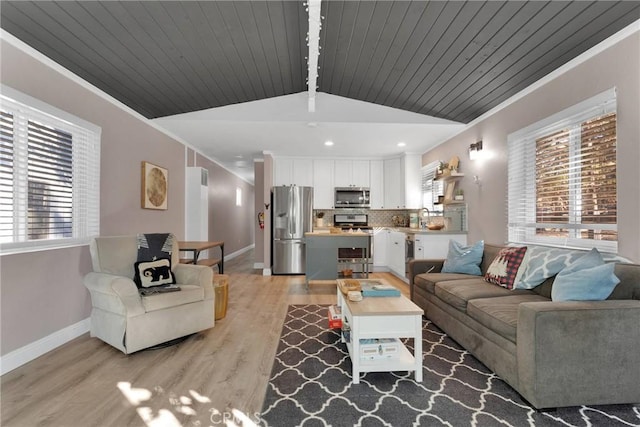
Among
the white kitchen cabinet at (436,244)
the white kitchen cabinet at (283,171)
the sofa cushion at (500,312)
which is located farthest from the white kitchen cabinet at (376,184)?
the sofa cushion at (500,312)

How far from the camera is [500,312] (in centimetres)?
200

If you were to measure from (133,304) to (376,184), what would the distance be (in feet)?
16.0

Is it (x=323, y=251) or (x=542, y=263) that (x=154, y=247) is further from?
(x=542, y=263)

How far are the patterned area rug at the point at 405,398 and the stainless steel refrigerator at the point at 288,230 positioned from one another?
3216 millimetres

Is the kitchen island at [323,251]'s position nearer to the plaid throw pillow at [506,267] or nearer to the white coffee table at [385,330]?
the plaid throw pillow at [506,267]

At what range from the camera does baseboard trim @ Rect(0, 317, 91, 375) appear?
2112 mm

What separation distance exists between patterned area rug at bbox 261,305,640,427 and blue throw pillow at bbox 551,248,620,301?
63cm

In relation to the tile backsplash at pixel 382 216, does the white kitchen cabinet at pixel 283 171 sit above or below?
above

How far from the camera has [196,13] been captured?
7.06 ft

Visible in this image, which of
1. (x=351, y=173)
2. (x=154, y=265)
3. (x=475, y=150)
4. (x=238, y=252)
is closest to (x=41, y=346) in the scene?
(x=154, y=265)

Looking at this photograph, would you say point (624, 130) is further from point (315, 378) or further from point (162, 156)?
point (162, 156)

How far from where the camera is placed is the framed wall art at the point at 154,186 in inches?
149

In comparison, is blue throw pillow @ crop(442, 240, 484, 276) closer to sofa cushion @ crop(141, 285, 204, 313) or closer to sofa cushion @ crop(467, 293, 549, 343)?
sofa cushion @ crop(467, 293, 549, 343)

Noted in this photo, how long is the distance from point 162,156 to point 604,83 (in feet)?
16.0
